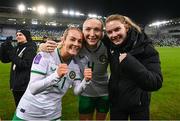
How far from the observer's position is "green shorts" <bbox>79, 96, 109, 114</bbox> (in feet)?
15.6

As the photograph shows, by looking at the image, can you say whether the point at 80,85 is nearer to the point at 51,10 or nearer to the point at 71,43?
the point at 71,43

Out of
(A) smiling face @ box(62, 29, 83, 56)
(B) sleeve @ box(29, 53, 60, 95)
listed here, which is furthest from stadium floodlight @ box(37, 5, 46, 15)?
(B) sleeve @ box(29, 53, 60, 95)

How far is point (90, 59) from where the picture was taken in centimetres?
438

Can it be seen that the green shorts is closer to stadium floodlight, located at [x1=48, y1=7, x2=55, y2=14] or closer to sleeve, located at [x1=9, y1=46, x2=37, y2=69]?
sleeve, located at [x1=9, y1=46, x2=37, y2=69]

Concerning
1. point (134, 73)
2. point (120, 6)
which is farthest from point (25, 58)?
point (120, 6)

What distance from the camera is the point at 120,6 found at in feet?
205

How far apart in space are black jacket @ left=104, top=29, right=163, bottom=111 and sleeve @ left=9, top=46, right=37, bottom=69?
2613 millimetres

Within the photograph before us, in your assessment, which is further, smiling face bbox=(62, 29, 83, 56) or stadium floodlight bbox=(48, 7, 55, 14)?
stadium floodlight bbox=(48, 7, 55, 14)

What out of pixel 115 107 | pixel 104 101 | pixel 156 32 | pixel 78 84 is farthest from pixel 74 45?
pixel 156 32

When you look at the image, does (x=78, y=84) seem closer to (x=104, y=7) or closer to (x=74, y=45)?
(x=74, y=45)

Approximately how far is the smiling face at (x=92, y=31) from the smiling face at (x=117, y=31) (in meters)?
0.53

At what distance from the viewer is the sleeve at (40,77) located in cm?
299

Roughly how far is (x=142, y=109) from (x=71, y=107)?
4.80 m

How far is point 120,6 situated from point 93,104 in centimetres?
5937
